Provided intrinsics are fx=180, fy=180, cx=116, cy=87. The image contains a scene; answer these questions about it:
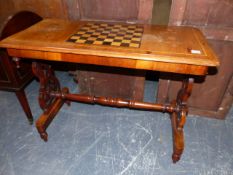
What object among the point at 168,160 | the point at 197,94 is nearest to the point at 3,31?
the point at 168,160

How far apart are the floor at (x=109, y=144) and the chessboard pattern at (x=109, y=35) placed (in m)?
1.00

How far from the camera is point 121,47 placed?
1246 mm

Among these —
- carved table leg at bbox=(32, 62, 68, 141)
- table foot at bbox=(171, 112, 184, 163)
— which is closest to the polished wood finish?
carved table leg at bbox=(32, 62, 68, 141)

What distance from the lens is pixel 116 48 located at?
4.04ft

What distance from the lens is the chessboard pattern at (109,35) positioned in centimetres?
132

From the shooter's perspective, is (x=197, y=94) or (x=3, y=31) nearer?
(x=3, y=31)

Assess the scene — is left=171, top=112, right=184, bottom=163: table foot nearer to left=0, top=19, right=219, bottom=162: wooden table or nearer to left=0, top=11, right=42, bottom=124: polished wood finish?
left=0, top=19, right=219, bottom=162: wooden table

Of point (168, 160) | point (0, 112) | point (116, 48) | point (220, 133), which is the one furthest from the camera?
point (0, 112)

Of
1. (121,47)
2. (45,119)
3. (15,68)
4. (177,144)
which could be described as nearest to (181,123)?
(177,144)

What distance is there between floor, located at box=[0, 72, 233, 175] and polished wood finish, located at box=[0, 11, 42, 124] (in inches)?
13.4

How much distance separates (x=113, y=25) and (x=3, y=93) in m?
1.81

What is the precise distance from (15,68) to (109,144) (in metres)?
1.15

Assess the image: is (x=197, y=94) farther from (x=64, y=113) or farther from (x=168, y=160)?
(x=64, y=113)

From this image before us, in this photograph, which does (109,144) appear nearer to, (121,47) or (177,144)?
(177,144)
